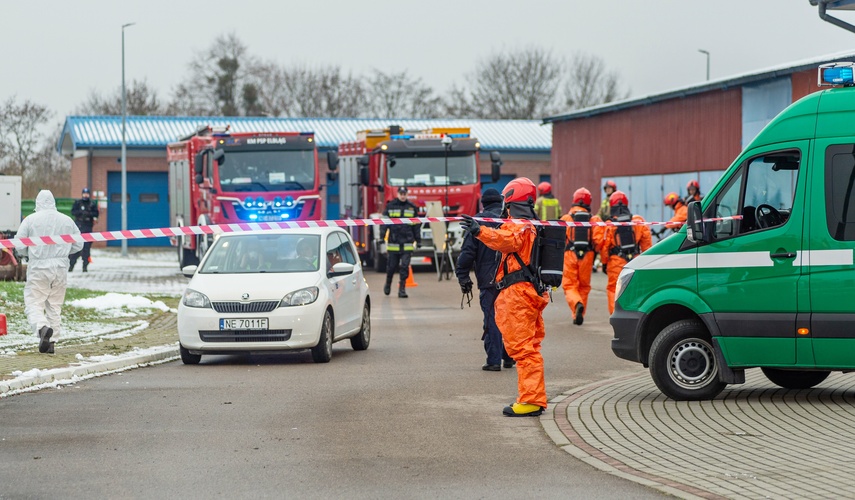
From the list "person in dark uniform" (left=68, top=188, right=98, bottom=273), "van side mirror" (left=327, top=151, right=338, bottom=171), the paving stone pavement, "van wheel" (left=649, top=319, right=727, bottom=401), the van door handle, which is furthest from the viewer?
"person in dark uniform" (left=68, top=188, right=98, bottom=273)

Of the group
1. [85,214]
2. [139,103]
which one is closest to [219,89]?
[139,103]

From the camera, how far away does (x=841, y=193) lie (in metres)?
9.79

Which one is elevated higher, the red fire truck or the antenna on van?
the antenna on van

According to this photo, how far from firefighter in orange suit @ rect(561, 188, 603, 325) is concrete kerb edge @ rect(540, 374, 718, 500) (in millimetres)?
5342

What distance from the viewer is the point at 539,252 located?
9992 millimetres

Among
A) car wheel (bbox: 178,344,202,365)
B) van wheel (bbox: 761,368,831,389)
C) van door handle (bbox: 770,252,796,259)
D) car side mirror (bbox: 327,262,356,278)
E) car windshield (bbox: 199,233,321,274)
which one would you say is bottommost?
car wheel (bbox: 178,344,202,365)

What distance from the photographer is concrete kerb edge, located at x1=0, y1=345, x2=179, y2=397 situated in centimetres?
1155

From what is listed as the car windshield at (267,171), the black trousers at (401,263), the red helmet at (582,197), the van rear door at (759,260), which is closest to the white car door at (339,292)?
the red helmet at (582,197)

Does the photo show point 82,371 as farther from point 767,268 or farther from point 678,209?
point 678,209

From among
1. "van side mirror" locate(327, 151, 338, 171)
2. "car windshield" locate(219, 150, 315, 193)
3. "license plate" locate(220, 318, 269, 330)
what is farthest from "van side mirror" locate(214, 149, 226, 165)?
"license plate" locate(220, 318, 269, 330)

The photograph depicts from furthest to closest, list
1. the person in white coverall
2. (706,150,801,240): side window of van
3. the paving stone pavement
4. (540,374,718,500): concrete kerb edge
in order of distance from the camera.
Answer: the person in white coverall < (706,150,801,240): side window of van < the paving stone pavement < (540,374,718,500): concrete kerb edge

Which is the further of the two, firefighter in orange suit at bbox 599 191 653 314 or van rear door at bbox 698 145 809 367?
firefighter in orange suit at bbox 599 191 653 314

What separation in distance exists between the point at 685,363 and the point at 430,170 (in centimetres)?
2097

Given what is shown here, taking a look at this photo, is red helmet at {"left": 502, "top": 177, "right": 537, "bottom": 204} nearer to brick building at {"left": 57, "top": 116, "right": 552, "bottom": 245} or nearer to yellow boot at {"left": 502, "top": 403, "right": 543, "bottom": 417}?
yellow boot at {"left": 502, "top": 403, "right": 543, "bottom": 417}
